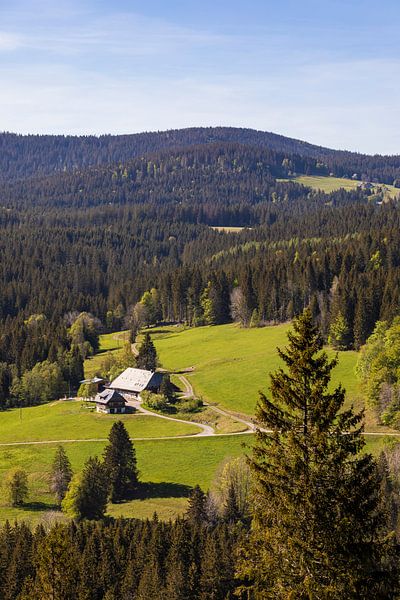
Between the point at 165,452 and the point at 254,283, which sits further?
the point at 254,283

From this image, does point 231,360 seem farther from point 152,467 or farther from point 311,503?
point 311,503

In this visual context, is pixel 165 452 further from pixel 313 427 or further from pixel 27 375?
pixel 313 427

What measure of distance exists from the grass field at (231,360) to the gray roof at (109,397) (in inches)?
545

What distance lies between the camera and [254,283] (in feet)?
524

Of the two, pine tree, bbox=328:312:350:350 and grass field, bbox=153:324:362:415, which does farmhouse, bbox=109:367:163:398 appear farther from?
pine tree, bbox=328:312:350:350

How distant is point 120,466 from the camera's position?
80312 mm

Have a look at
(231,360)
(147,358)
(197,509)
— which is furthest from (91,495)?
(231,360)

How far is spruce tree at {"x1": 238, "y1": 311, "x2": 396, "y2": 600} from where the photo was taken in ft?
61.4

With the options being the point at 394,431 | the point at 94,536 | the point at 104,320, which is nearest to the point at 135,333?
the point at 104,320

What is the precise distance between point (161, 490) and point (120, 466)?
574cm

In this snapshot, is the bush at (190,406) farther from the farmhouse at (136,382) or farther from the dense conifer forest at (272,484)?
the dense conifer forest at (272,484)

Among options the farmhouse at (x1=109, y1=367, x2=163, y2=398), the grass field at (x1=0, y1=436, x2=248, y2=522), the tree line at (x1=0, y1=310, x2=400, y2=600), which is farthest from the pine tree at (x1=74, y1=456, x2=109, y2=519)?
the tree line at (x1=0, y1=310, x2=400, y2=600)

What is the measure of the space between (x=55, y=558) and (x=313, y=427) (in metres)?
14.2

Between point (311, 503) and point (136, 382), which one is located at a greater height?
point (311, 503)
